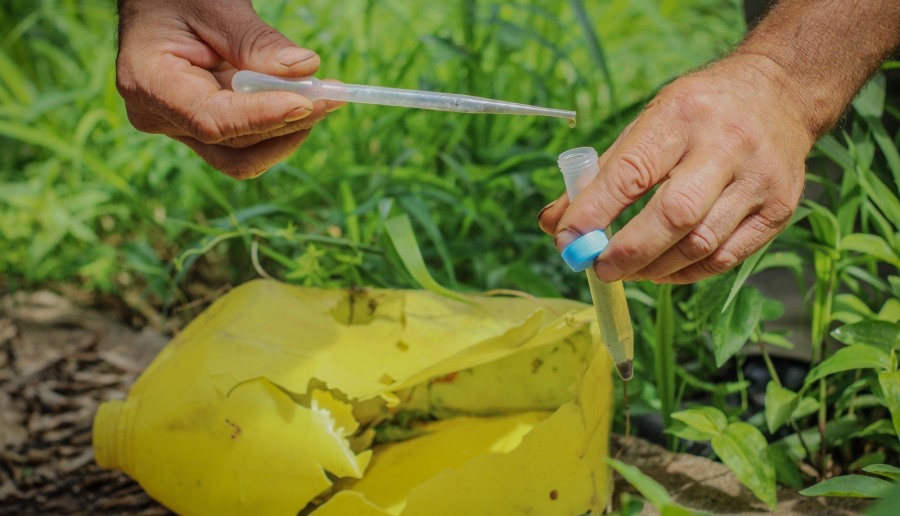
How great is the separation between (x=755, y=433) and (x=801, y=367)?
20.1 inches

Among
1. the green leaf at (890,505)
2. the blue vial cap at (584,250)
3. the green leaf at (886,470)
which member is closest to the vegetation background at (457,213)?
the green leaf at (886,470)

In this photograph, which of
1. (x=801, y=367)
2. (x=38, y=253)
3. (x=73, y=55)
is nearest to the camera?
(x=801, y=367)

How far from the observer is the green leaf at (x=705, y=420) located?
1.15 meters

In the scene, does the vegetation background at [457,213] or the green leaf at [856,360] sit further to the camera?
the vegetation background at [457,213]

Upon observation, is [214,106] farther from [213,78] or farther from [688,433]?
[688,433]

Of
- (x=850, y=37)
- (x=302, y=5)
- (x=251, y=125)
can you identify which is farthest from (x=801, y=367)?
(x=302, y=5)

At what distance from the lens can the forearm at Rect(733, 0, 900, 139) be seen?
1046mm

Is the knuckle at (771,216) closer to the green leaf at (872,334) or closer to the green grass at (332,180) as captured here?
the green leaf at (872,334)

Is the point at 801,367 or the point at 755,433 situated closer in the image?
the point at 755,433

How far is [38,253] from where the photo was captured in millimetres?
1907

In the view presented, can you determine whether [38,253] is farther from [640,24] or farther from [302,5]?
[640,24]

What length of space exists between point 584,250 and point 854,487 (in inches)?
14.9

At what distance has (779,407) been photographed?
1.20 m

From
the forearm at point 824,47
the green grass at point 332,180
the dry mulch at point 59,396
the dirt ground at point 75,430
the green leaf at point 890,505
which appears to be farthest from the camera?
the green grass at point 332,180
